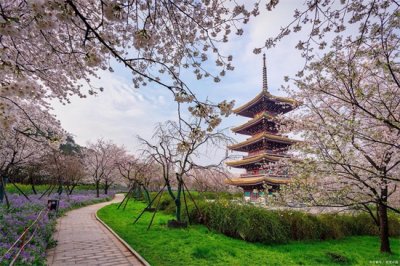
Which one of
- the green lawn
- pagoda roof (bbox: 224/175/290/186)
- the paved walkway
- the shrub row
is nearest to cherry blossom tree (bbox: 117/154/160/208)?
the green lawn

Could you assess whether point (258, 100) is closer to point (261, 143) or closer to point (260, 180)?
point (261, 143)

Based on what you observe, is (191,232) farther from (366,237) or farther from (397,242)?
(397,242)

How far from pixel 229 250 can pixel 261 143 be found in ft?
66.2

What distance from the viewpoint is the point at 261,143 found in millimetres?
26484

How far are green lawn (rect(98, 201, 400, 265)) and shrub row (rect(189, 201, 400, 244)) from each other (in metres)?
0.39

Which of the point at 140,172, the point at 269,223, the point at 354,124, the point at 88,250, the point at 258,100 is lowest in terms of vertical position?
the point at 88,250

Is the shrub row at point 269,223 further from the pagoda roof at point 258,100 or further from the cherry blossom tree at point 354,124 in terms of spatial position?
the pagoda roof at point 258,100

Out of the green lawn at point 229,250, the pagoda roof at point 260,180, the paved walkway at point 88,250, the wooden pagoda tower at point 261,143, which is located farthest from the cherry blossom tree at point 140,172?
the wooden pagoda tower at point 261,143

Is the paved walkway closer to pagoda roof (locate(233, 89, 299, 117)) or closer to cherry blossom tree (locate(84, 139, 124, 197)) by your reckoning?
pagoda roof (locate(233, 89, 299, 117))

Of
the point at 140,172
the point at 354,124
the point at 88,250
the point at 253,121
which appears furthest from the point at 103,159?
the point at 354,124

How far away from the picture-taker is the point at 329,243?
970 centimetres

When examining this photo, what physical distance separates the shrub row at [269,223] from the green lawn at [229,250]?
39 centimetres

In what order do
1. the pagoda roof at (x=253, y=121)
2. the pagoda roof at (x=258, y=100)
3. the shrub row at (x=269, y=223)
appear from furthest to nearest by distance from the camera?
the pagoda roof at (x=253, y=121), the pagoda roof at (x=258, y=100), the shrub row at (x=269, y=223)

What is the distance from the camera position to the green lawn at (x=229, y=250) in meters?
6.55
